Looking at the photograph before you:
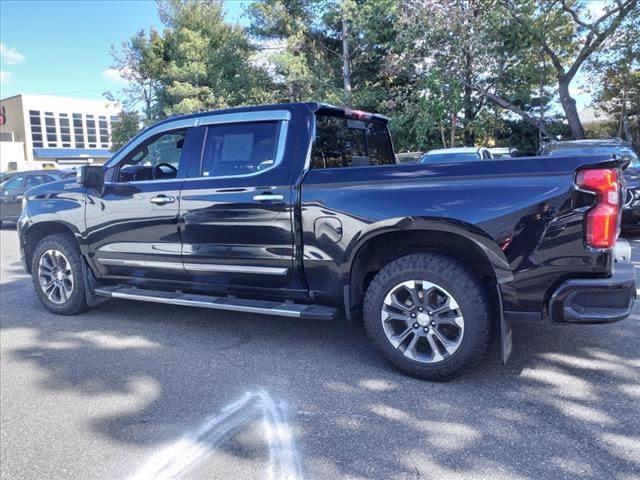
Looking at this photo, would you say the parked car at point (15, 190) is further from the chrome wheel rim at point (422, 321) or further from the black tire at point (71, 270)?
the chrome wheel rim at point (422, 321)

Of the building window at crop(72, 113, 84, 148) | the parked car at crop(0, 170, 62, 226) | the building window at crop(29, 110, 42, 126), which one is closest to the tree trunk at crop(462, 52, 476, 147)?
the parked car at crop(0, 170, 62, 226)

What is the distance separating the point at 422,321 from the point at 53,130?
2806 inches

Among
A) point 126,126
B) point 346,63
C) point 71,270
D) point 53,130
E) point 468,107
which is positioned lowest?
point 71,270

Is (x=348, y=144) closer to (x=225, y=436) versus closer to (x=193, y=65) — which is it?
(x=225, y=436)

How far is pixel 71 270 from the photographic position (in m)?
5.27

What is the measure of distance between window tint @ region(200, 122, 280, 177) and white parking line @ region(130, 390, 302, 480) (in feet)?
6.06

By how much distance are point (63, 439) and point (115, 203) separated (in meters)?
2.40

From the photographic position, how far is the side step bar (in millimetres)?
3929

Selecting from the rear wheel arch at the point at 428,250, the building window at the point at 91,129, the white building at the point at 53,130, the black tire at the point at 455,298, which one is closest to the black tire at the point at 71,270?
the rear wheel arch at the point at 428,250

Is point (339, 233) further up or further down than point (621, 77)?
further down

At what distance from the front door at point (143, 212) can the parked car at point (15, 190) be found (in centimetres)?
1057

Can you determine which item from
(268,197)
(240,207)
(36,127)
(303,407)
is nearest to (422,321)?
(303,407)

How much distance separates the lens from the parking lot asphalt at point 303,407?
270cm

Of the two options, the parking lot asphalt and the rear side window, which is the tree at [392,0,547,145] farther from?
the parking lot asphalt
